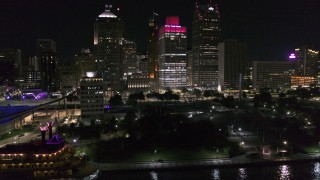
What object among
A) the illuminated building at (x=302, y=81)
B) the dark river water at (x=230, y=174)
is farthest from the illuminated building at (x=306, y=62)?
the dark river water at (x=230, y=174)

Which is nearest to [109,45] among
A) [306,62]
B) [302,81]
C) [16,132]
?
[16,132]

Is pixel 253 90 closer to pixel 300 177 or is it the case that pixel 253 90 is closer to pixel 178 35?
pixel 178 35

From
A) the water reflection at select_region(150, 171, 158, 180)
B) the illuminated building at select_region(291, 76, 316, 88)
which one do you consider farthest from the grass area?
the illuminated building at select_region(291, 76, 316, 88)

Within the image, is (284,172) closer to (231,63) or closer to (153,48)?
(231,63)

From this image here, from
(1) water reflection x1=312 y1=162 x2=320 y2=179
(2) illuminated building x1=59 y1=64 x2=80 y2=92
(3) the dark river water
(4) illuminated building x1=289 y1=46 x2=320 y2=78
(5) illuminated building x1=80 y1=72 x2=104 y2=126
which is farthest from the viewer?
(4) illuminated building x1=289 y1=46 x2=320 y2=78

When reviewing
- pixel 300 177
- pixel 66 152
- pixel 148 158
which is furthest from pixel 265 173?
pixel 66 152

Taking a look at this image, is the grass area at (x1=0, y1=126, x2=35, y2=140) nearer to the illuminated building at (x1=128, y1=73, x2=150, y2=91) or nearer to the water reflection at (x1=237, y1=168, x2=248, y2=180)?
the water reflection at (x1=237, y1=168, x2=248, y2=180)

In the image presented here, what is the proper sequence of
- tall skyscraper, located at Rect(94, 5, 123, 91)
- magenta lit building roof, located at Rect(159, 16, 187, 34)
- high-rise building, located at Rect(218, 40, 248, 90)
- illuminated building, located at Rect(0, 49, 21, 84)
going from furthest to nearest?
1. illuminated building, located at Rect(0, 49, 21, 84)
2. high-rise building, located at Rect(218, 40, 248, 90)
3. magenta lit building roof, located at Rect(159, 16, 187, 34)
4. tall skyscraper, located at Rect(94, 5, 123, 91)
